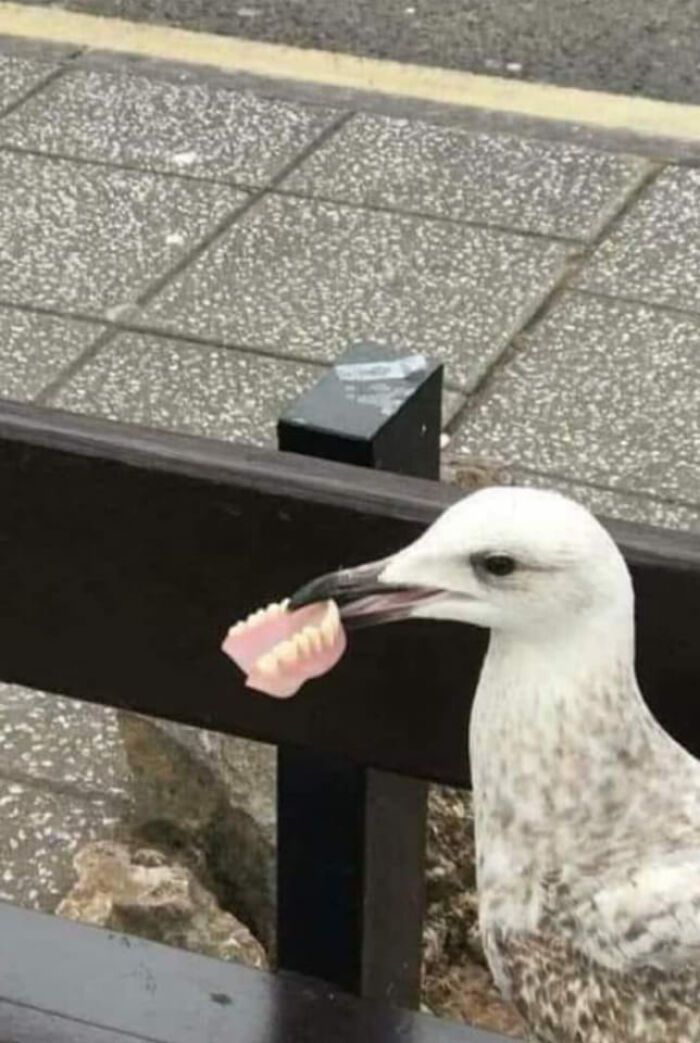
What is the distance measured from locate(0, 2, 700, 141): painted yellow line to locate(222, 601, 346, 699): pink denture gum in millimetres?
4302

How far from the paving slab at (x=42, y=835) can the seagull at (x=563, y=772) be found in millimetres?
1442

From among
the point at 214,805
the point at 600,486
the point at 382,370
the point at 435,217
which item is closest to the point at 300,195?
the point at 435,217

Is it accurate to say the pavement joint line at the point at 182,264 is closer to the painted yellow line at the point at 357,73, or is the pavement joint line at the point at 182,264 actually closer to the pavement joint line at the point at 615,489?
the painted yellow line at the point at 357,73

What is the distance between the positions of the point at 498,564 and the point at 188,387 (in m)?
3.00

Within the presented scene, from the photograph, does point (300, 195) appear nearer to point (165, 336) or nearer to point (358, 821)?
point (165, 336)

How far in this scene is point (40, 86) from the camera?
21.1 ft

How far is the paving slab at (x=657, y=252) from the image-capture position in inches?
215

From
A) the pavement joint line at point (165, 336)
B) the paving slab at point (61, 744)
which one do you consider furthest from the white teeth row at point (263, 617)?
the pavement joint line at point (165, 336)

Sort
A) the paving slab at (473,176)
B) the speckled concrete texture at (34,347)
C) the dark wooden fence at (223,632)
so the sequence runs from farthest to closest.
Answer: the paving slab at (473,176), the speckled concrete texture at (34,347), the dark wooden fence at (223,632)

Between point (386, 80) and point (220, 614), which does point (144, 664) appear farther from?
point (386, 80)

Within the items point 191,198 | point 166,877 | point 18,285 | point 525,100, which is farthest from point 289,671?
point 525,100

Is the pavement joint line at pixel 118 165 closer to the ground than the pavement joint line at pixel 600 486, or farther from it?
closer to the ground

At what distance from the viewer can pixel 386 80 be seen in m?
6.63

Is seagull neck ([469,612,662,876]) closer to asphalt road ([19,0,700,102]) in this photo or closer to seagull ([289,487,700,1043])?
seagull ([289,487,700,1043])
